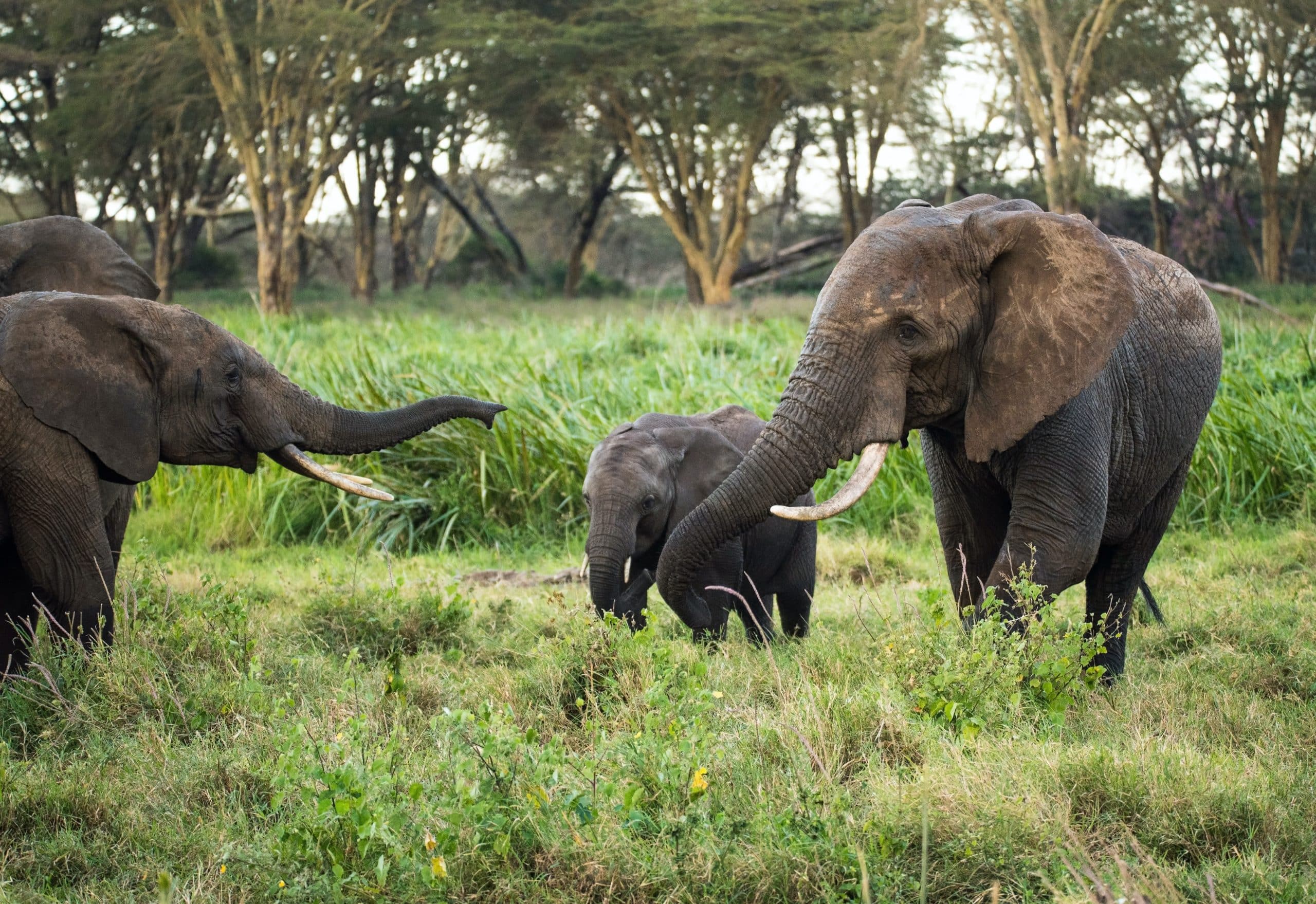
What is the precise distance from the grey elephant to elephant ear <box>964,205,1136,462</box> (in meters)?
1.32

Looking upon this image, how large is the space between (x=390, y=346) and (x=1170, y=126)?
Answer: 67.1ft

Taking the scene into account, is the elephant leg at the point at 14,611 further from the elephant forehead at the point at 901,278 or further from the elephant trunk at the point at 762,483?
the elephant forehead at the point at 901,278

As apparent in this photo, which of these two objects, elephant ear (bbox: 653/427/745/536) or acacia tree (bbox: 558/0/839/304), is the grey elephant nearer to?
elephant ear (bbox: 653/427/745/536)

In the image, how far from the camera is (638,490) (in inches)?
204

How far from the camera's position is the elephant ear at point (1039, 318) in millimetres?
3945

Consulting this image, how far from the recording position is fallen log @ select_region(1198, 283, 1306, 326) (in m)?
13.2

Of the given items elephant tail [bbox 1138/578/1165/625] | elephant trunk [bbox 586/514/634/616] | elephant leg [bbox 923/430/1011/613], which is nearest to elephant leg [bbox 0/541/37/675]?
elephant trunk [bbox 586/514/634/616]

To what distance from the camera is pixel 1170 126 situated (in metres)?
27.4

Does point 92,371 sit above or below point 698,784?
above

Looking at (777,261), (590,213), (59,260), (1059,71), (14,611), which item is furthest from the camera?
(590,213)

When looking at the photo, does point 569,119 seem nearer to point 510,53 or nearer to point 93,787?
point 510,53

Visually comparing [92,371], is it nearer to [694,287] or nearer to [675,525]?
[675,525]

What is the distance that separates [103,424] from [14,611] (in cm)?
82

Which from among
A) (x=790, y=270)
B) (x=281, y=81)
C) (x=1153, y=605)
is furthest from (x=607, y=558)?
(x=790, y=270)
